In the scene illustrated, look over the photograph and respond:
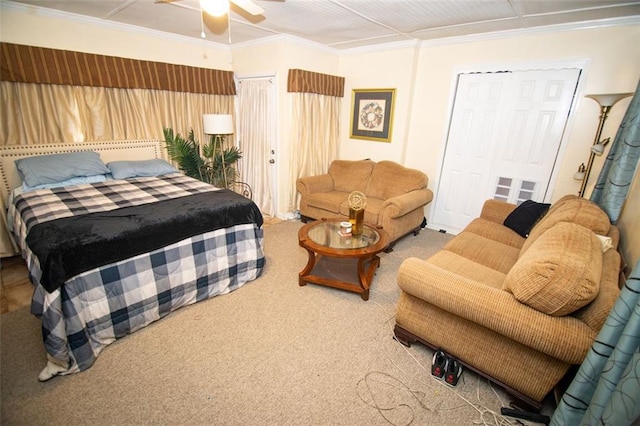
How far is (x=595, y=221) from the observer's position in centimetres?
202

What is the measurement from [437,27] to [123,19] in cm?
334

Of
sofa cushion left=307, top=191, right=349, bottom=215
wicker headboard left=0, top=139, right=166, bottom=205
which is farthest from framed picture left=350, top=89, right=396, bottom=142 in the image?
wicker headboard left=0, top=139, right=166, bottom=205

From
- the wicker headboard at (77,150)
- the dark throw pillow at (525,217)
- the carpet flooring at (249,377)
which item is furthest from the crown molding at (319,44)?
the carpet flooring at (249,377)

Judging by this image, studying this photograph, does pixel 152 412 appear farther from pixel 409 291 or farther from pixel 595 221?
pixel 595 221

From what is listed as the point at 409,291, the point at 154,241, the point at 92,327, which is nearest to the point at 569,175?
the point at 409,291

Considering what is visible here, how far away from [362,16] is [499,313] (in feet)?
9.07

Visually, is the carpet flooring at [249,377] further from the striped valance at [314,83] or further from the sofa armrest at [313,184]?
the striped valance at [314,83]

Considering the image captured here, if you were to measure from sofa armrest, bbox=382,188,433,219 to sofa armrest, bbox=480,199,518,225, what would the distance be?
688 millimetres

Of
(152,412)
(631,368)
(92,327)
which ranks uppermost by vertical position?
(631,368)

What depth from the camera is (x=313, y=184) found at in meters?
4.03

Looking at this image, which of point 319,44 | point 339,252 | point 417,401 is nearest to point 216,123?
point 319,44

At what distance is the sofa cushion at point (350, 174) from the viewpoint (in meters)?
4.10

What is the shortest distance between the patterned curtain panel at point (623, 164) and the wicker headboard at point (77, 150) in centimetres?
473

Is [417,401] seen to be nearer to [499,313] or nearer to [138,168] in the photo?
[499,313]
